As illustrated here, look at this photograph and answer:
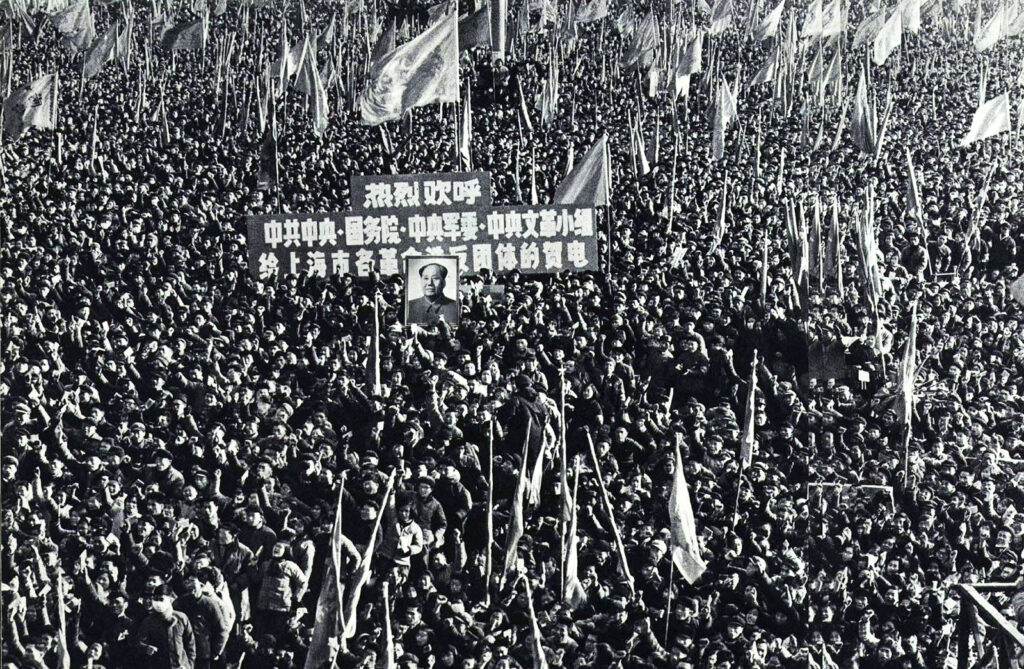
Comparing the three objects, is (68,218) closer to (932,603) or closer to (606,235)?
(606,235)

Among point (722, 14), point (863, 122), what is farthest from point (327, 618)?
point (863, 122)

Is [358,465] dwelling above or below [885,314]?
below

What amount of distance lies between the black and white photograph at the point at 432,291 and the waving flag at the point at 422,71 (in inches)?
31.4

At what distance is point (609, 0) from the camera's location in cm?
593

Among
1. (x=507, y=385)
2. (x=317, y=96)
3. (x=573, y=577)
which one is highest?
(x=317, y=96)

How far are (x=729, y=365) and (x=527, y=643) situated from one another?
1.69 meters

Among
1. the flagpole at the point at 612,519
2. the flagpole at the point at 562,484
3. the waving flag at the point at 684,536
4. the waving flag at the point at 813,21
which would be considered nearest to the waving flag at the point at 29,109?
the flagpole at the point at 562,484

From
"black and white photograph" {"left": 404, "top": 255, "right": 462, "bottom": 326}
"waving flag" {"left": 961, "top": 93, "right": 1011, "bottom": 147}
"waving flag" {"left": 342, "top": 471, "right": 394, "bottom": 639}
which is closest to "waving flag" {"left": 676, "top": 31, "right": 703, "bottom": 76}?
"waving flag" {"left": 961, "top": 93, "right": 1011, "bottom": 147}

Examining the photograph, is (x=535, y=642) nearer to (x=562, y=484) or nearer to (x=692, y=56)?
(x=562, y=484)

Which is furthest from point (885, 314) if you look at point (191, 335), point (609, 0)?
point (191, 335)

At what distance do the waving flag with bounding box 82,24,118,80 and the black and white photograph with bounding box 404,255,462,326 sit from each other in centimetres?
207

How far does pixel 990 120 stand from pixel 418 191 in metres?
2.99

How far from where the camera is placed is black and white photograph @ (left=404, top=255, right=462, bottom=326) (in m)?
5.66

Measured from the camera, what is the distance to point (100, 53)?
6.07 m
